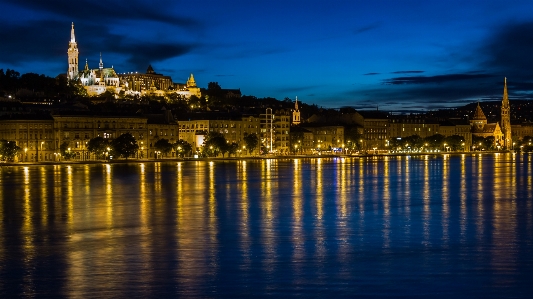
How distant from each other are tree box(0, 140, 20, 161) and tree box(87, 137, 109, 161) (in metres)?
8.57

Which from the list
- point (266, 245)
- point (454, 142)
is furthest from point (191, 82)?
point (266, 245)

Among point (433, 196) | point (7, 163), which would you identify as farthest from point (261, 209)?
point (7, 163)

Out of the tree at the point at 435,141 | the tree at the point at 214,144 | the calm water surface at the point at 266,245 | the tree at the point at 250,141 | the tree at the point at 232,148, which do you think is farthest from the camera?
the tree at the point at 435,141

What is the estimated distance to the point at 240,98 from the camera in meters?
185


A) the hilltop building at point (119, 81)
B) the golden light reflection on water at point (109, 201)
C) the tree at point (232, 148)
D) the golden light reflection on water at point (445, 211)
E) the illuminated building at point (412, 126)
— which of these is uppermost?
the hilltop building at point (119, 81)

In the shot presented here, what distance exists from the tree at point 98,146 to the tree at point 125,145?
1.01 meters

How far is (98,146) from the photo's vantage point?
86688 mm

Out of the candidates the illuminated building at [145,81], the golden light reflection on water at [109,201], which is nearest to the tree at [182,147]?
the golden light reflection on water at [109,201]

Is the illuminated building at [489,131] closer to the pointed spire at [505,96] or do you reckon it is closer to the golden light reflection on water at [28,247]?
the pointed spire at [505,96]

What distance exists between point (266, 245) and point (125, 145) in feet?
231

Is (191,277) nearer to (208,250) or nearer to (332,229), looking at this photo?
(208,250)

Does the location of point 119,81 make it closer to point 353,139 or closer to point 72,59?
point 72,59

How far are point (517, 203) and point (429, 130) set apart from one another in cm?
12772

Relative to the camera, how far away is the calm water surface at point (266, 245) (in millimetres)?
14758
